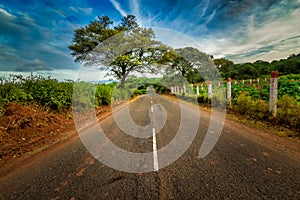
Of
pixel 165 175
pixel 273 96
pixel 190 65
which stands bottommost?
pixel 165 175

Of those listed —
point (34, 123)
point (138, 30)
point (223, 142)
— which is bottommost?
point (223, 142)

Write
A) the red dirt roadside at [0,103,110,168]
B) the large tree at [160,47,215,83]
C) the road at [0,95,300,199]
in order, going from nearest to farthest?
1. the road at [0,95,300,199]
2. the red dirt roadside at [0,103,110,168]
3. the large tree at [160,47,215,83]

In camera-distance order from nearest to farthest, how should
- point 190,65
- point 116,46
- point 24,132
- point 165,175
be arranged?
point 165,175 → point 24,132 → point 116,46 → point 190,65

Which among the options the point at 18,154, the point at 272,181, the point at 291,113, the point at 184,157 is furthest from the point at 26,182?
the point at 291,113

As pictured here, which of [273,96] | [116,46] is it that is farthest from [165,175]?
[116,46]

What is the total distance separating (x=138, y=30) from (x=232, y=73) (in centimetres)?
4270

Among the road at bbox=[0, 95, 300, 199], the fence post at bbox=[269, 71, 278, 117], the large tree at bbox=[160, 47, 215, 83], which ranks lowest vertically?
the road at bbox=[0, 95, 300, 199]

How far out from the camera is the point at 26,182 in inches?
102

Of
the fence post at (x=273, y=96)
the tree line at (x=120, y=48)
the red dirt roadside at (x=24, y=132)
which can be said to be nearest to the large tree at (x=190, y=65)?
the tree line at (x=120, y=48)

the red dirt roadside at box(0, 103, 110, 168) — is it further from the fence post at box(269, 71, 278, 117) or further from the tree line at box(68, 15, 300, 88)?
the tree line at box(68, 15, 300, 88)

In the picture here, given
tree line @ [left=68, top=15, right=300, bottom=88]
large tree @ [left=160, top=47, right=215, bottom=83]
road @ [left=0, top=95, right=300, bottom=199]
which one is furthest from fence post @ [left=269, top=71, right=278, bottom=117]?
large tree @ [left=160, top=47, right=215, bottom=83]

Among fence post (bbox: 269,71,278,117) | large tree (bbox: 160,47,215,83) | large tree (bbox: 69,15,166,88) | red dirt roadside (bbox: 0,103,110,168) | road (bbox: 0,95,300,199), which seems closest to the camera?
road (bbox: 0,95,300,199)

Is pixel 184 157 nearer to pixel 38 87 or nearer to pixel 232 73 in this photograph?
pixel 38 87

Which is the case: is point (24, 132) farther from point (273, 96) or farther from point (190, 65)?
point (190, 65)
